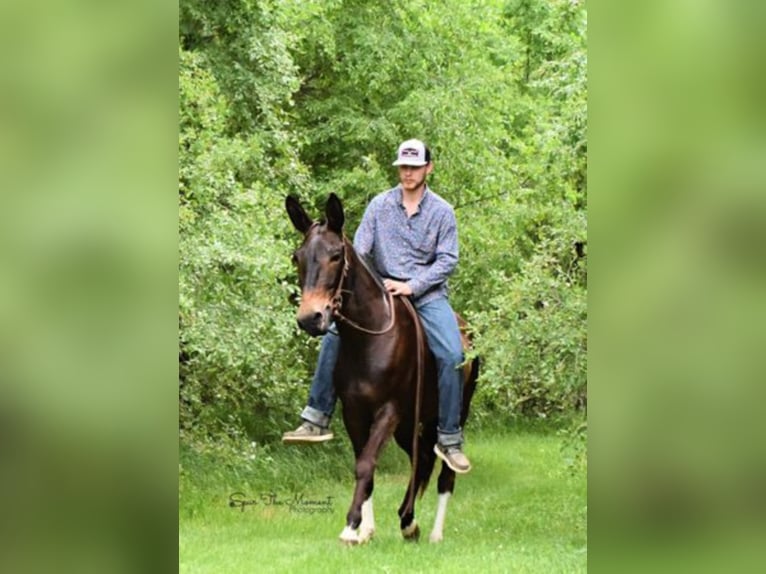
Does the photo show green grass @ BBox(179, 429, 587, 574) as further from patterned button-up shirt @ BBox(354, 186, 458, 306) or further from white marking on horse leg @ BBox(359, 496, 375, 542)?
patterned button-up shirt @ BBox(354, 186, 458, 306)

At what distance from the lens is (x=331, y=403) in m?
5.40

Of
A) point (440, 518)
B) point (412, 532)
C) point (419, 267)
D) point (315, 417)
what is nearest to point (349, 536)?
point (412, 532)

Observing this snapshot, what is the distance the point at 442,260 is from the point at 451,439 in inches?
37.4

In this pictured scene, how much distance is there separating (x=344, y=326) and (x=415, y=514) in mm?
1023

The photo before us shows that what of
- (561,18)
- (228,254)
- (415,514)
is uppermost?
(561,18)

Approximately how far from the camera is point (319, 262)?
16.1 feet

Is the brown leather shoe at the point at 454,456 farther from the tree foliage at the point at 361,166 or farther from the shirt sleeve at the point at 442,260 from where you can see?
the shirt sleeve at the point at 442,260

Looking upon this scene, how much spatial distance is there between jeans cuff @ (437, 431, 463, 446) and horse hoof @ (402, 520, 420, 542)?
1.62 feet
